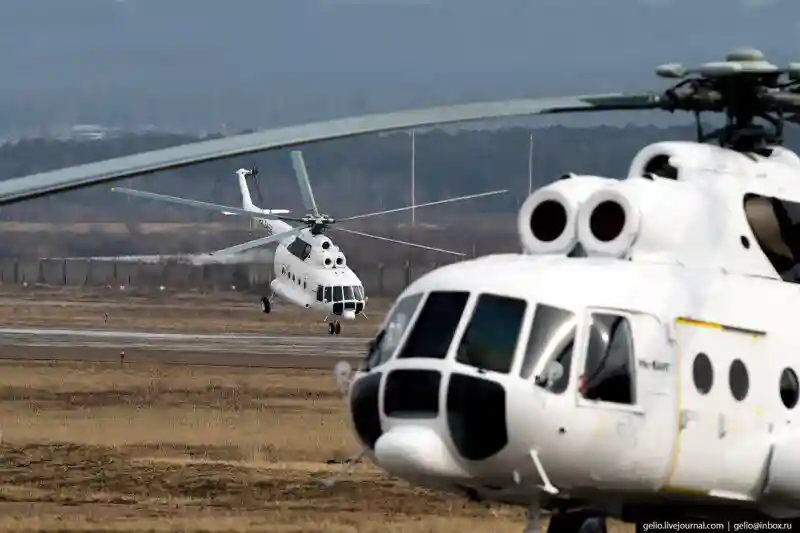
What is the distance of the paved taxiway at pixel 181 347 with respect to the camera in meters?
34.3

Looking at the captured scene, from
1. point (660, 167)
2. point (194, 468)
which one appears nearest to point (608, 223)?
point (660, 167)

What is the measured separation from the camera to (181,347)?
38.3 meters

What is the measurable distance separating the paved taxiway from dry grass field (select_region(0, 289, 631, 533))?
7.93 ft

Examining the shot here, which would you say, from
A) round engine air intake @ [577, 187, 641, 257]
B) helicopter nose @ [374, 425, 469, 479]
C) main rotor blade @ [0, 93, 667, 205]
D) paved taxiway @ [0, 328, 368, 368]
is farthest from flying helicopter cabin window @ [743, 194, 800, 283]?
paved taxiway @ [0, 328, 368, 368]

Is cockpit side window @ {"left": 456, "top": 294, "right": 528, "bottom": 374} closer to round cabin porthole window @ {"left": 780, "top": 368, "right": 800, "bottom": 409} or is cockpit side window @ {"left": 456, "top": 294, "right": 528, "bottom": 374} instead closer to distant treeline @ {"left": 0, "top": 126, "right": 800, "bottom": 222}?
round cabin porthole window @ {"left": 780, "top": 368, "right": 800, "bottom": 409}

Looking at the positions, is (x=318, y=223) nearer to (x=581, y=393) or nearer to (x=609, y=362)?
(x=609, y=362)

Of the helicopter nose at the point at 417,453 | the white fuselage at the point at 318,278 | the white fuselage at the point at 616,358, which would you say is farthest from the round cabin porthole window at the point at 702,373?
the white fuselage at the point at 318,278

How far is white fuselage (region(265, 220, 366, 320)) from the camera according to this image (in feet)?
170

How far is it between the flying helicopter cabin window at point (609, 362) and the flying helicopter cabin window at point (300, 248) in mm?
44346

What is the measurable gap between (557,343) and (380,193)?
118 m

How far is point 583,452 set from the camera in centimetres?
945

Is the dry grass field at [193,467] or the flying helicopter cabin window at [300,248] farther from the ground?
the dry grass field at [193,467]

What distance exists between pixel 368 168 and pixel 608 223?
129150mm

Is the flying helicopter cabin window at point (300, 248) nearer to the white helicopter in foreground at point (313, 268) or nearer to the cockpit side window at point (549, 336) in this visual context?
the white helicopter in foreground at point (313, 268)
